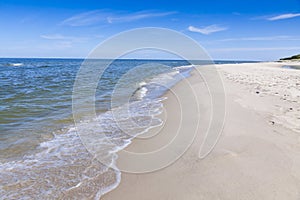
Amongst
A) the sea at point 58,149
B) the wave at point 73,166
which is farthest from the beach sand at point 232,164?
the sea at point 58,149

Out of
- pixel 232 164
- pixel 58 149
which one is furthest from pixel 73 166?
pixel 232 164

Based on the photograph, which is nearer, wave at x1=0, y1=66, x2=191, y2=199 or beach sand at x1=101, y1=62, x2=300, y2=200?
beach sand at x1=101, y1=62, x2=300, y2=200

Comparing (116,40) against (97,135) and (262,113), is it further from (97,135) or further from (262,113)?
(262,113)

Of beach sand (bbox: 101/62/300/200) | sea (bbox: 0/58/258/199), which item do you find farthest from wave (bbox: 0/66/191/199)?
beach sand (bbox: 101/62/300/200)

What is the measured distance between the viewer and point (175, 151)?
4375mm

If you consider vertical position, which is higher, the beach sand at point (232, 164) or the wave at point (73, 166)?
the beach sand at point (232, 164)

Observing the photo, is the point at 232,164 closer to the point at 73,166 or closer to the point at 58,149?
the point at 73,166

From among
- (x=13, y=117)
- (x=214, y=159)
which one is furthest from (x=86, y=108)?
(x=214, y=159)

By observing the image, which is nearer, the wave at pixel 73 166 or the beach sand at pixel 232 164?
the beach sand at pixel 232 164

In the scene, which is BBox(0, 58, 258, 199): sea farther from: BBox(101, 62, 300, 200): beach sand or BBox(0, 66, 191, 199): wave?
BBox(101, 62, 300, 200): beach sand

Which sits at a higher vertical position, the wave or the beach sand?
the beach sand

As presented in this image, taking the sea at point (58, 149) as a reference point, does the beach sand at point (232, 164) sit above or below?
above

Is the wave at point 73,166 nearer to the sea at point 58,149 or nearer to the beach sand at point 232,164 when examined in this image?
the sea at point 58,149

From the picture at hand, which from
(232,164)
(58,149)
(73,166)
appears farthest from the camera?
(58,149)
